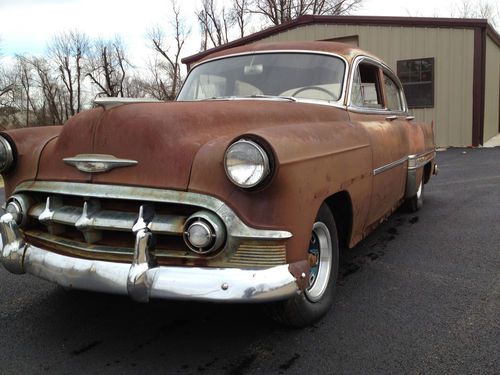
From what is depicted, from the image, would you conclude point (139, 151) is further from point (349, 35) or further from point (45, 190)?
point (349, 35)

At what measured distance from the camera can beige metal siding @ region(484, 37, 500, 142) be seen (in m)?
14.6

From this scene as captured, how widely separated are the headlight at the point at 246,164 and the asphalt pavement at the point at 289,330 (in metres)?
0.94

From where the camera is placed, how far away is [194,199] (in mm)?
2197

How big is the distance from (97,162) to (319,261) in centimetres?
139

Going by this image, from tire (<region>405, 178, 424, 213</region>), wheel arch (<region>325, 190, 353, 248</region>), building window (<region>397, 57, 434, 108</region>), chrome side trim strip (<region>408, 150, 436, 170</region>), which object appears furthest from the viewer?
building window (<region>397, 57, 434, 108</region>)

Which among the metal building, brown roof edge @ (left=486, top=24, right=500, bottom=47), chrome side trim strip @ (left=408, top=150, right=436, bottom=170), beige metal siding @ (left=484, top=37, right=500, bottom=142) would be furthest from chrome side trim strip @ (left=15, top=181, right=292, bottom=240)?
beige metal siding @ (left=484, top=37, right=500, bottom=142)

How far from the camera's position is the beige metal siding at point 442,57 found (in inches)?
543

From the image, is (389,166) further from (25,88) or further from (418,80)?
(25,88)

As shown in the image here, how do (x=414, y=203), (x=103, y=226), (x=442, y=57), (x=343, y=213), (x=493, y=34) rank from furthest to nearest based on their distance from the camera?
(x=493, y=34)
(x=442, y=57)
(x=414, y=203)
(x=343, y=213)
(x=103, y=226)

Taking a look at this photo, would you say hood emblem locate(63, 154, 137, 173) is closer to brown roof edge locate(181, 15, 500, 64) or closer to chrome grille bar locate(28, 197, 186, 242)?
chrome grille bar locate(28, 197, 186, 242)


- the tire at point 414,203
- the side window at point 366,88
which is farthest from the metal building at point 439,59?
the side window at point 366,88

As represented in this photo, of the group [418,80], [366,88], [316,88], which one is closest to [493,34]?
[418,80]

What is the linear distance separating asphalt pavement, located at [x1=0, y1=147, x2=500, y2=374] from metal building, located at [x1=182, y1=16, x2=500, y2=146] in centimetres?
1133

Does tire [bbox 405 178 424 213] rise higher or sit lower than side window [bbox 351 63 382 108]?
lower
